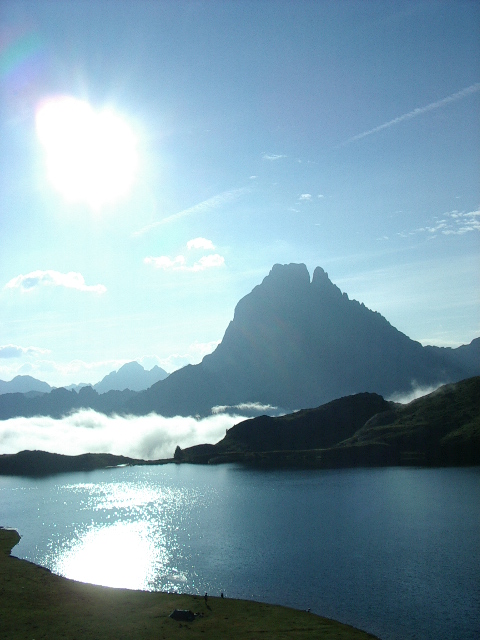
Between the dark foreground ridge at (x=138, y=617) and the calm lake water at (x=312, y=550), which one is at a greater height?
the calm lake water at (x=312, y=550)

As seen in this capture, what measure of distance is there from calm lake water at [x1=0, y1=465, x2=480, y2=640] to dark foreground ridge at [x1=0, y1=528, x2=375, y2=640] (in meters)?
5.46

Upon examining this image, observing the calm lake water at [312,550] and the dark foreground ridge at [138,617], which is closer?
the dark foreground ridge at [138,617]

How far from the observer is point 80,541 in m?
137

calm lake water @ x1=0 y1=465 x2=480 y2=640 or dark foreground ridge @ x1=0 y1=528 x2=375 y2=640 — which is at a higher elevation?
calm lake water @ x1=0 y1=465 x2=480 y2=640

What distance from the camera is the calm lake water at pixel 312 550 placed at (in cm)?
7444

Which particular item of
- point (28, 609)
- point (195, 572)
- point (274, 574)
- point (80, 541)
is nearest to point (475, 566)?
point (274, 574)

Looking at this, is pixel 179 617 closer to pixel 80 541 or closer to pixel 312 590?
pixel 312 590

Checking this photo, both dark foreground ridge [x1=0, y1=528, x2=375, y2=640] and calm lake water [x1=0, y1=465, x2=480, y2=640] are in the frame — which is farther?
calm lake water [x1=0, y1=465, x2=480, y2=640]

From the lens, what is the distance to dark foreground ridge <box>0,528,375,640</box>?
6619cm

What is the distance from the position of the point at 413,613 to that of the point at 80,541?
101 metres

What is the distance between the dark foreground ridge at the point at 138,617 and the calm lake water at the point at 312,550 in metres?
5.46

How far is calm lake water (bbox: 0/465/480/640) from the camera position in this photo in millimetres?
74438

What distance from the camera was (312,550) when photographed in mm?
→ 106500

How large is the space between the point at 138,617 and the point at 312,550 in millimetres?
46586
